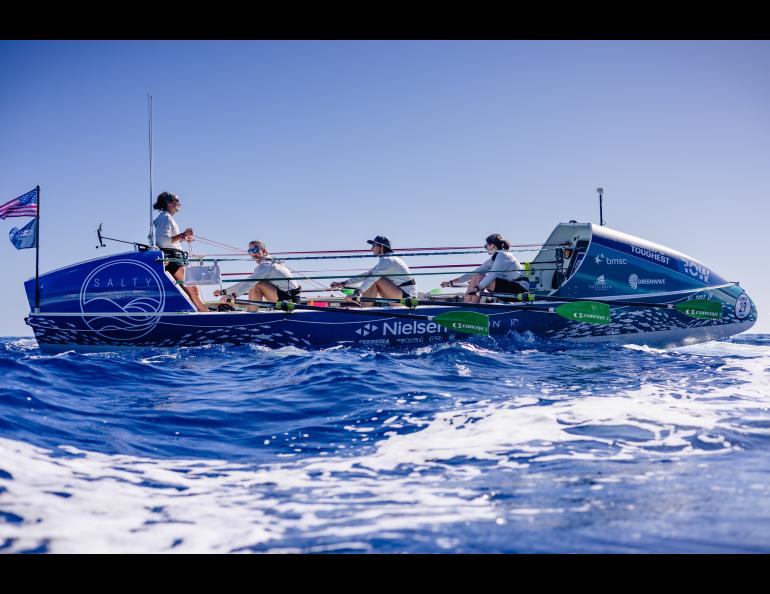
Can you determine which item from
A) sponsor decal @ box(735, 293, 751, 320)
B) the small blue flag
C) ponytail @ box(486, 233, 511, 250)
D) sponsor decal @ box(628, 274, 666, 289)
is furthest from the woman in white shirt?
sponsor decal @ box(735, 293, 751, 320)

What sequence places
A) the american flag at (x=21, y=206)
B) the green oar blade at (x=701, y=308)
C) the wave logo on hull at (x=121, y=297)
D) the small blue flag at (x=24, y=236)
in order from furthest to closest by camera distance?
the green oar blade at (x=701, y=308) → the american flag at (x=21, y=206) → the small blue flag at (x=24, y=236) → the wave logo on hull at (x=121, y=297)

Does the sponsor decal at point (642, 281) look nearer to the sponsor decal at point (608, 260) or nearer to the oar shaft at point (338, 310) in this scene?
the sponsor decal at point (608, 260)

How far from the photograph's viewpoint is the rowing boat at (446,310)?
414 inches

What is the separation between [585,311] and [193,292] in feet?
22.0

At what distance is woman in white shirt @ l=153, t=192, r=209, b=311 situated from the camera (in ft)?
36.1

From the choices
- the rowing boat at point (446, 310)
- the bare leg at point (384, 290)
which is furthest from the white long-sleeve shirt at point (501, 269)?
the bare leg at point (384, 290)

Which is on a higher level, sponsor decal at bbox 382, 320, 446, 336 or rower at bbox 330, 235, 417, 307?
rower at bbox 330, 235, 417, 307

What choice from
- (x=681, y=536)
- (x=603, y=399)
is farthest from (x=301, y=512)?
(x=603, y=399)

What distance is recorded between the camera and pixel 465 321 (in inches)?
440

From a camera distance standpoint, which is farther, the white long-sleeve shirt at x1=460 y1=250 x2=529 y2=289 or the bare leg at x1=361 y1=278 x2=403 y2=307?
the white long-sleeve shirt at x1=460 y1=250 x2=529 y2=289

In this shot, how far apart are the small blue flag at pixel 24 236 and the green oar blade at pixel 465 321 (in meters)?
6.72

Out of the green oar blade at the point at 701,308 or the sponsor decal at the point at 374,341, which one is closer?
the sponsor decal at the point at 374,341

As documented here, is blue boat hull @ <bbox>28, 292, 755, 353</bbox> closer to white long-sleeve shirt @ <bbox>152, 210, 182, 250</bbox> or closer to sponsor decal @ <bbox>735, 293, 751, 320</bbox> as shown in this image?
white long-sleeve shirt @ <bbox>152, 210, 182, 250</bbox>
